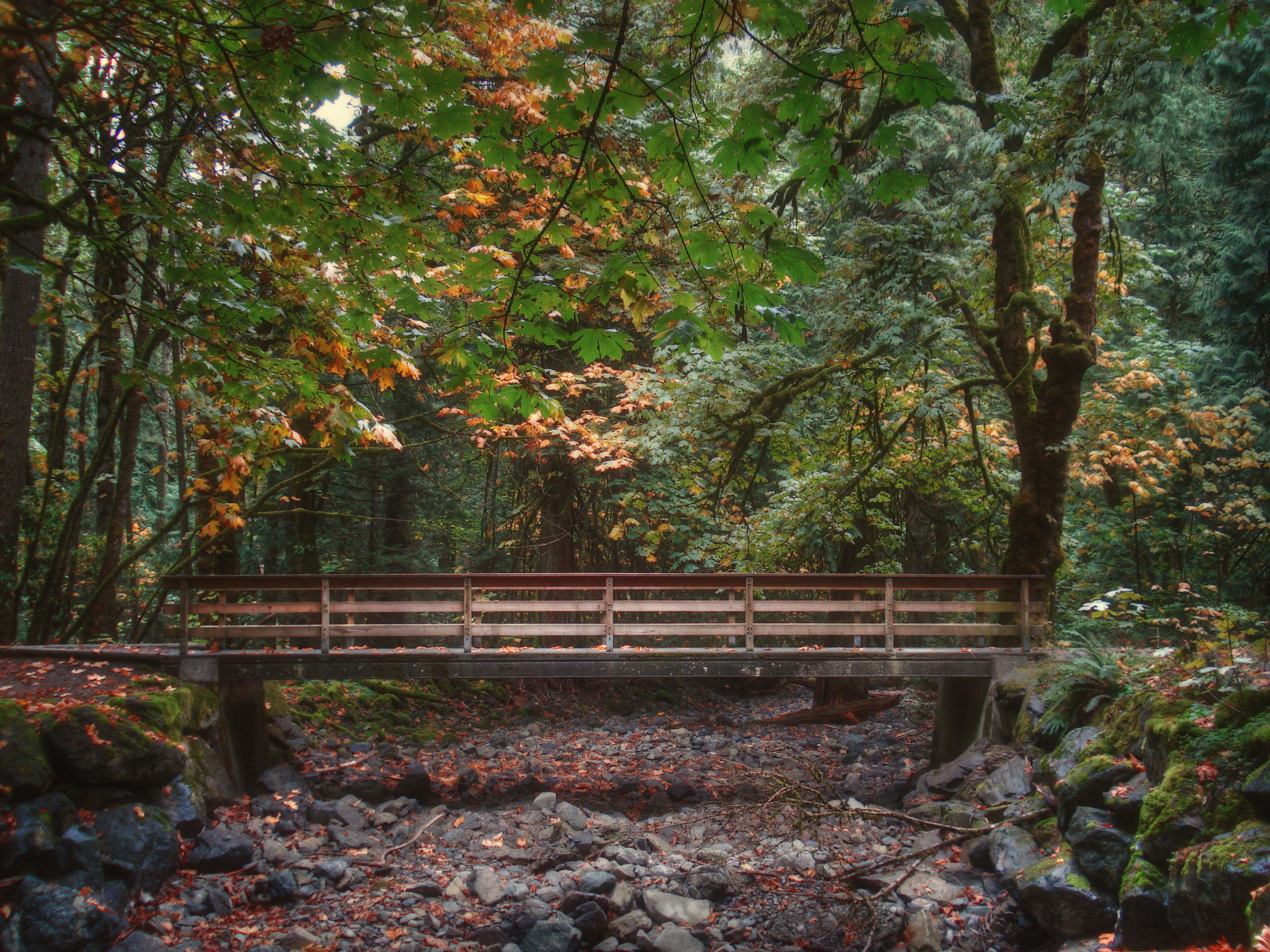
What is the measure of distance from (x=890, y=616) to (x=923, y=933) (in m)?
3.75

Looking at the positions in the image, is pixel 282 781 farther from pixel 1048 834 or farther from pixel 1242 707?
pixel 1242 707

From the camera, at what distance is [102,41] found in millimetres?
3133

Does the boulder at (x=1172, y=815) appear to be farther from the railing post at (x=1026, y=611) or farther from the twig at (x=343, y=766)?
the twig at (x=343, y=766)

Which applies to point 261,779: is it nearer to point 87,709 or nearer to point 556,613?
point 87,709

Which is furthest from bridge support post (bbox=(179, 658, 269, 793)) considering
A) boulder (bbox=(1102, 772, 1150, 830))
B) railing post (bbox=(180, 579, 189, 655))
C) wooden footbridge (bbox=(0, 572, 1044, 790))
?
boulder (bbox=(1102, 772, 1150, 830))

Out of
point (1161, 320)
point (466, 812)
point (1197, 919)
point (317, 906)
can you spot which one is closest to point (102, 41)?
point (317, 906)

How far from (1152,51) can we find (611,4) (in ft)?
19.8

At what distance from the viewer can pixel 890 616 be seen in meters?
8.15

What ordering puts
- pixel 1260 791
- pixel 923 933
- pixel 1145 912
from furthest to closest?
pixel 923 933
pixel 1145 912
pixel 1260 791

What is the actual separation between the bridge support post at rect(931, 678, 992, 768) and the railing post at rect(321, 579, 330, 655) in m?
6.80

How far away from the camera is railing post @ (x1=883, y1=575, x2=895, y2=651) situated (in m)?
8.09

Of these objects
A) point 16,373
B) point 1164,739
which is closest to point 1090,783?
point 1164,739

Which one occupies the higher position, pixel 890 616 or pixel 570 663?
pixel 890 616

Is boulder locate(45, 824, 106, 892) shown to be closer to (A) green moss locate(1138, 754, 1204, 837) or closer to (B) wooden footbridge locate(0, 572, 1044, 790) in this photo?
(B) wooden footbridge locate(0, 572, 1044, 790)
